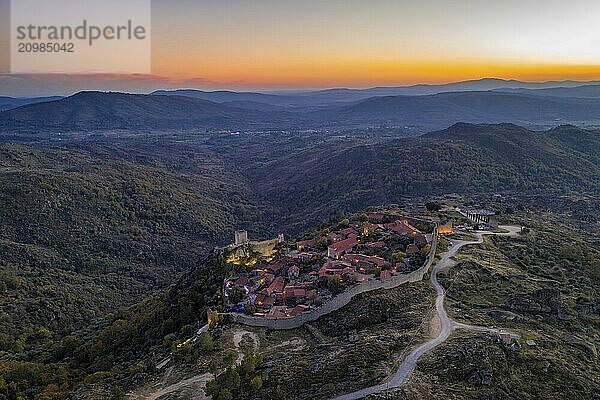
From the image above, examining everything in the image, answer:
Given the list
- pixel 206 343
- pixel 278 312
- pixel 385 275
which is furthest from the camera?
pixel 385 275

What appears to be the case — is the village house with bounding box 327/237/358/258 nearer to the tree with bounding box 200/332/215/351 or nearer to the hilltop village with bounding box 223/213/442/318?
the hilltop village with bounding box 223/213/442/318

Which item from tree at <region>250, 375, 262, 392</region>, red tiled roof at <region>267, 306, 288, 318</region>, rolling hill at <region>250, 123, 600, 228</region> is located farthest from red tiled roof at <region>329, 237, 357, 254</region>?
rolling hill at <region>250, 123, 600, 228</region>

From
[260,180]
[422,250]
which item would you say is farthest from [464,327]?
[260,180]

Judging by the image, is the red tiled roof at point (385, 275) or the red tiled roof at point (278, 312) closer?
the red tiled roof at point (278, 312)

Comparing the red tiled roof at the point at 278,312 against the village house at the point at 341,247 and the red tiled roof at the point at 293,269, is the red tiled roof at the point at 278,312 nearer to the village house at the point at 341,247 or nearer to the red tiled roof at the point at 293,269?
the red tiled roof at the point at 293,269

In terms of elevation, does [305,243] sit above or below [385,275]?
above

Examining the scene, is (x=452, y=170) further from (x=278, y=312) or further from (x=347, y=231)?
(x=278, y=312)

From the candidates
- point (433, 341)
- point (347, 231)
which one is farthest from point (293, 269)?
point (433, 341)

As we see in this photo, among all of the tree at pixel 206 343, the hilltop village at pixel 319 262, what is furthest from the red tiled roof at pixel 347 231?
the tree at pixel 206 343
